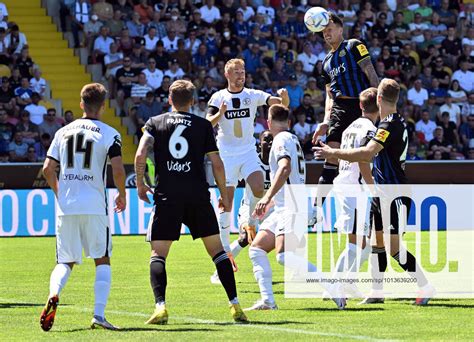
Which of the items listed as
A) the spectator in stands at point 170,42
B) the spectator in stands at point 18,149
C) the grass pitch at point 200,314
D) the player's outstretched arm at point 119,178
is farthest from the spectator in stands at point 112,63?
the player's outstretched arm at point 119,178

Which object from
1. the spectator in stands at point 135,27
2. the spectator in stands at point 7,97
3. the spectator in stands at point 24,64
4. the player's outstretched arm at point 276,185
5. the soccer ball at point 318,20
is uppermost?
the spectator in stands at point 135,27

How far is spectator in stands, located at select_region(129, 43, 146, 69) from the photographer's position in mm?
27125

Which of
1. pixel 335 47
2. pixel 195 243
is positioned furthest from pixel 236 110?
pixel 195 243

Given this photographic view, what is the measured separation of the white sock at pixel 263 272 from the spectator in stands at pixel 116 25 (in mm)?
17842

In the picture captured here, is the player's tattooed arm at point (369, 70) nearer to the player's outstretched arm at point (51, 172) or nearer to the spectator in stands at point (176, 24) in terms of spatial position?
the player's outstretched arm at point (51, 172)

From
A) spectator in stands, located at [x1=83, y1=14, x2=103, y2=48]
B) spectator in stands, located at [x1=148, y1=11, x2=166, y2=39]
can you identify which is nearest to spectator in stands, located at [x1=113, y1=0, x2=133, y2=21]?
spectator in stands, located at [x1=148, y1=11, x2=166, y2=39]

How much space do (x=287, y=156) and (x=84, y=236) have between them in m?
2.09

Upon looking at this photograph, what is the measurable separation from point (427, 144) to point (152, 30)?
7.19m

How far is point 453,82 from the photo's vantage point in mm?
29281

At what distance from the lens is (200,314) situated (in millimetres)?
10711

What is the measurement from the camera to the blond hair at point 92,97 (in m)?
9.81

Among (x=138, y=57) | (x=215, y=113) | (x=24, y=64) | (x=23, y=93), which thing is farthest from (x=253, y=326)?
(x=138, y=57)

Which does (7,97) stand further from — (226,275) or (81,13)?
(226,275)

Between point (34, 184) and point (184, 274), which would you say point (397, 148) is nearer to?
point (184, 274)
